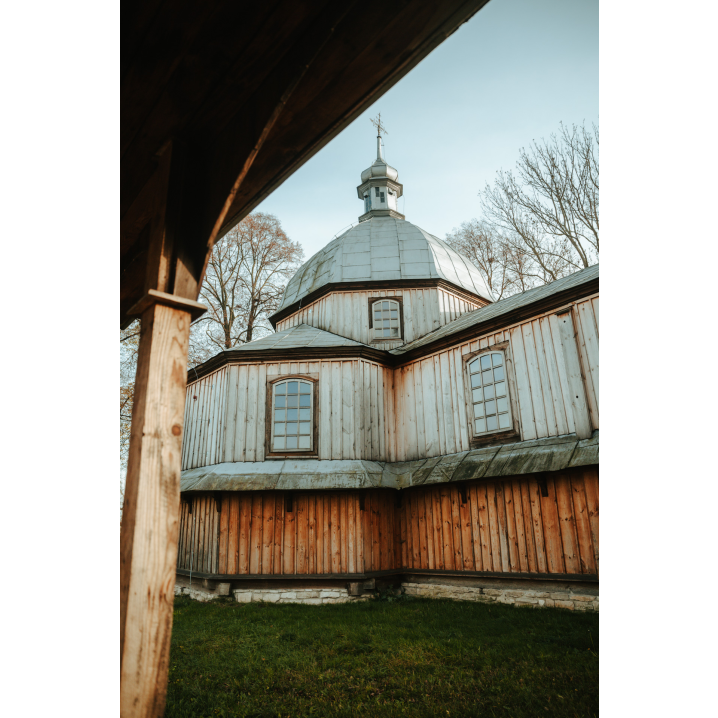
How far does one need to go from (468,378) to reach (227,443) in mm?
5559

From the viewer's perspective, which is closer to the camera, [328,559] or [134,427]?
[134,427]

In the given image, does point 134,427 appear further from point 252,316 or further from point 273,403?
point 252,316

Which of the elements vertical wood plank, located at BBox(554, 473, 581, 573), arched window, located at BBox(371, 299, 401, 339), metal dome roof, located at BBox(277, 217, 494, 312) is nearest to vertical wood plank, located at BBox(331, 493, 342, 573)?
vertical wood plank, located at BBox(554, 473, 581, 573)

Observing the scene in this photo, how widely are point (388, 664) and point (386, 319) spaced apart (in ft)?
33.4

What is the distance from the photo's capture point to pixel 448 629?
7.07m

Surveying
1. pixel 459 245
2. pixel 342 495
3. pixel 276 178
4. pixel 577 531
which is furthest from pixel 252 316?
pixel 276 178

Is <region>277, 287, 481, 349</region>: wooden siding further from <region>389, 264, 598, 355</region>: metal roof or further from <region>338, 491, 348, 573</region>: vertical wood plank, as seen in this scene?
<region>338, 491, 348, 573</region>: vertical wood plank

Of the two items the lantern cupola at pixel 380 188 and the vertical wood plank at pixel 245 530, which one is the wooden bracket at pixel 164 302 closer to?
the vertical wood plank at pixel 245 530

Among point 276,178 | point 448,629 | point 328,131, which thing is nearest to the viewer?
point 328,131

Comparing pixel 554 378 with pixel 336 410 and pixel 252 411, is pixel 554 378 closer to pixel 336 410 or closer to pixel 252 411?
pixel 336 410

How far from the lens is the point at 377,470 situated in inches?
431

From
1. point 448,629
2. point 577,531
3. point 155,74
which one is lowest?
point 448,629

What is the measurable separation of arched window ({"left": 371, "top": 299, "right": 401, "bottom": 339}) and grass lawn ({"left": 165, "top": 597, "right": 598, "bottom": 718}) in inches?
304

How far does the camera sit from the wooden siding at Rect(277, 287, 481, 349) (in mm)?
14367
